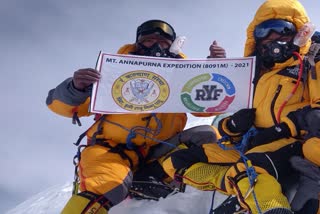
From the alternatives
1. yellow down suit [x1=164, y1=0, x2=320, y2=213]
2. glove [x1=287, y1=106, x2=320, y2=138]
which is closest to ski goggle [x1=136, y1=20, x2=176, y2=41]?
yellow down suit [x1=164, y1=0, x2=320, y2=213]

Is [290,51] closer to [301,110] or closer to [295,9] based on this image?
[295,9]

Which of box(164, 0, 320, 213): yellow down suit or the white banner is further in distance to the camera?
the white banner

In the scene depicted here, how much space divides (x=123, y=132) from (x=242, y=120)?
1336 millimetres

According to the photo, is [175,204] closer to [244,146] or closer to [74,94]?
[244,146]

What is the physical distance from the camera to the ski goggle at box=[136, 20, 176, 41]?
492cm

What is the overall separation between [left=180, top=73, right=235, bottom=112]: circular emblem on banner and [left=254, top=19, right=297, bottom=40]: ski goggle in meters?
0.53

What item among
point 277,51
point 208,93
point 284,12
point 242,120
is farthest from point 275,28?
point 242,120

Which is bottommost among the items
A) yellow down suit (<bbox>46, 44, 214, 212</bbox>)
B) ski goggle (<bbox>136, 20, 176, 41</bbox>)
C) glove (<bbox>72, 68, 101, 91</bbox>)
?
yellow down suit (<bbox>46, 44, 214, 212</bbox>)

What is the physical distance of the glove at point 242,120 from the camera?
368cm

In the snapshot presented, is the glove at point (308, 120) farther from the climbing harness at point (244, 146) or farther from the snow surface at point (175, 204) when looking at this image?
the snow surface at point (175, 204)

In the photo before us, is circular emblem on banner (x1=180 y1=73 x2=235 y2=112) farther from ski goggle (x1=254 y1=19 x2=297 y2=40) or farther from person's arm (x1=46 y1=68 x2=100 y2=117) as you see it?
person's arm (x1=46 y1=68 x2=100 y2=117)

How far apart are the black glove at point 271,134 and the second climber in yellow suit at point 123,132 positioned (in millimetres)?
1017

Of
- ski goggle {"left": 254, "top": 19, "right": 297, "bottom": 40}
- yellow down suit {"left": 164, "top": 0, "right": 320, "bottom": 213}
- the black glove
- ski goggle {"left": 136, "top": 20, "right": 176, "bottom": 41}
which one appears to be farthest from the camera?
ski goggle {"left": 136, "top": 20, "right": 176, "bottom": 41}

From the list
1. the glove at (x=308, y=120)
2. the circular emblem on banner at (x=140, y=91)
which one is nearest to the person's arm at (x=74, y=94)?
the circular emblem on banner at (x=140, y=91)
